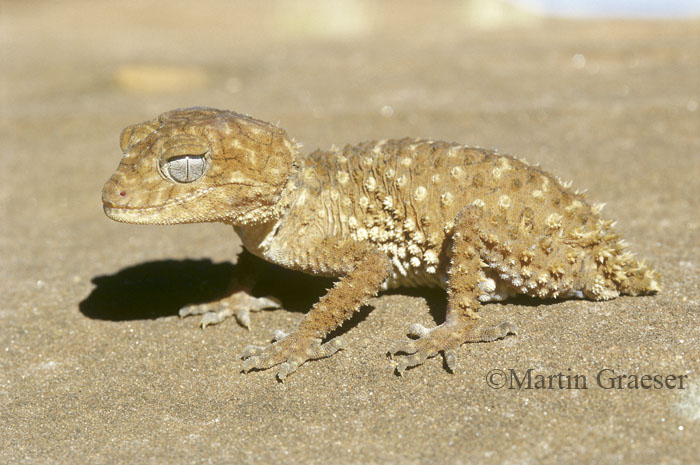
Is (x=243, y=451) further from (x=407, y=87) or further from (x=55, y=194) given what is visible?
(x=407, y=87)

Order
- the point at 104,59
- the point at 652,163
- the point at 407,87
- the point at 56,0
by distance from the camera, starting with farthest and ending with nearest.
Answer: the point at 56,0 → the point at 104,59 → the point at 407,87 → the point at 652,163

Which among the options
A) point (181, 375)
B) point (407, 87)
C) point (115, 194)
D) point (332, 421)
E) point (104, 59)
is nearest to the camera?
point (332, 421)

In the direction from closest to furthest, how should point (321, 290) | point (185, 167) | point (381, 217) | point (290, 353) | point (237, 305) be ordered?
point (185, 167), point (290, 353), point (381, 217), point (237, 305), point (321, 290)

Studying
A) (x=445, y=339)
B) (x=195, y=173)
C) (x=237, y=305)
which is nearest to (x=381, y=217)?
(x=445, y=339)

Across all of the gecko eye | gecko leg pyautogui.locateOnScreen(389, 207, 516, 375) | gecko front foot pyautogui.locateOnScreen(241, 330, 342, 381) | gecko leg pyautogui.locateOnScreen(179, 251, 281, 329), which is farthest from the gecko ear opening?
gecko leg pyautogui.locateOnScreen(389, 207, 516, 375)

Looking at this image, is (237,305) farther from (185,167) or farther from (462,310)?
(462,310)

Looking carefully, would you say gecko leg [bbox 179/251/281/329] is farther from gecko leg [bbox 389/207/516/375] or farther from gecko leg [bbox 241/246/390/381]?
gecko leg [bbox 389/207/516/375]

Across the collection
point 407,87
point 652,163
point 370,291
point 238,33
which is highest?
point 238,33

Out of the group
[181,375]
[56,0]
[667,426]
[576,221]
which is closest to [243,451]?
[181,375]
